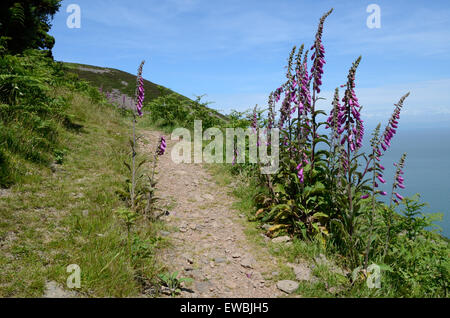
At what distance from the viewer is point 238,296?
11.4 ft

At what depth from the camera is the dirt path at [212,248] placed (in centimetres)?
368

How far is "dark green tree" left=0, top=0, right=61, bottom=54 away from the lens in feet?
30.1

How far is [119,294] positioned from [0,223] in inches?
82.4

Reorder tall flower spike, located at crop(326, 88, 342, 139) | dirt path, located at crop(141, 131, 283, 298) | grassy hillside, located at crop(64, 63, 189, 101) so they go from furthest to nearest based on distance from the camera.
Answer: grassy hillside, located at crop(64, 63, 189, 101)
tall flower spike, located at crop(326, 88, 342, 139)
dirt path, located at crop(141, 131, 283, 298)

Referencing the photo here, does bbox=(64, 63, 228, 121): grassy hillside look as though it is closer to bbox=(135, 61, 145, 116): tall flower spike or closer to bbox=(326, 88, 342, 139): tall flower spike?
bbox=(135, 61, 145, 116): tall flower spike

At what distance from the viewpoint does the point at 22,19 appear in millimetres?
9211

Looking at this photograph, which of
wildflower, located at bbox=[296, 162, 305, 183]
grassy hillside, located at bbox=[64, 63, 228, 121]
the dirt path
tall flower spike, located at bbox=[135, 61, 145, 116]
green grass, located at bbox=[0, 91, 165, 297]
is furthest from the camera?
grassy hillside, located at bbox=[64, 63, 228, 121]

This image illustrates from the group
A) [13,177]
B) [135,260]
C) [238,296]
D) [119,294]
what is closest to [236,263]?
[238,296]

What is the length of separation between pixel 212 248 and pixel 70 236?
7.41 feet

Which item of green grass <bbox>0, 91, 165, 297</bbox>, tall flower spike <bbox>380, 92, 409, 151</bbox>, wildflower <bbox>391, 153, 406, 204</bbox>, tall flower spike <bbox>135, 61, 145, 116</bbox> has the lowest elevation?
green grass <bbox>0, 91, 165, 297</bbox>

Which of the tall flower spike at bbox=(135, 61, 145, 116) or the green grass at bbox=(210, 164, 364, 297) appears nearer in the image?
the green grass at bbox=(210, 164, 364, 297)

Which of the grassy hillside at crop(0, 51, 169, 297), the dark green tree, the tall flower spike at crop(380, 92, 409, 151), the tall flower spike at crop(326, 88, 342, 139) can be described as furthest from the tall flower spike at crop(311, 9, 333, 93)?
the dark green tree

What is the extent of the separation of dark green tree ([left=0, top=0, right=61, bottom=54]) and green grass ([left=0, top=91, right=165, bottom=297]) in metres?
6.88
